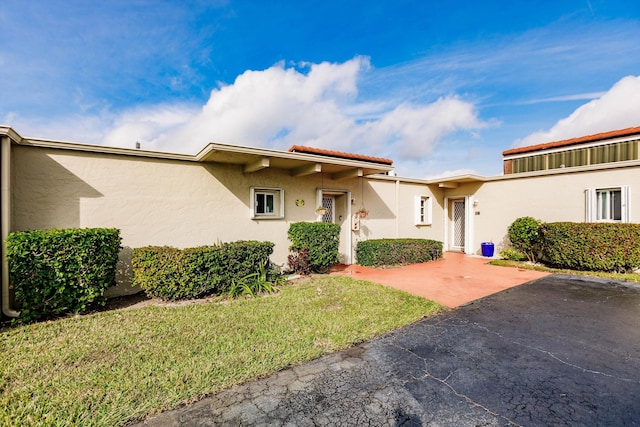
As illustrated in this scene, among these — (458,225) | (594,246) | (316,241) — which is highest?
(458,225)

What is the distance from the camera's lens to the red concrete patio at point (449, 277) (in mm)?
5707

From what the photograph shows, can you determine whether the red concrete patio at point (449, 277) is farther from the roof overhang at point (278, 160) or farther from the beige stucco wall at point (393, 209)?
the roof overhang at point (278, 160)

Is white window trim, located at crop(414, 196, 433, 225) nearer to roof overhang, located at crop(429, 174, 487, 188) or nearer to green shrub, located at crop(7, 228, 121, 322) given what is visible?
roof overhang, located at crop(429, 174, 487, 188)

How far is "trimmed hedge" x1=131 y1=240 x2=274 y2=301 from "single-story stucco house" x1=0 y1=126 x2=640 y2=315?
0.84m

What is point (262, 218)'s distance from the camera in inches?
287

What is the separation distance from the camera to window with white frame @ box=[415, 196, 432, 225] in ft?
35.9

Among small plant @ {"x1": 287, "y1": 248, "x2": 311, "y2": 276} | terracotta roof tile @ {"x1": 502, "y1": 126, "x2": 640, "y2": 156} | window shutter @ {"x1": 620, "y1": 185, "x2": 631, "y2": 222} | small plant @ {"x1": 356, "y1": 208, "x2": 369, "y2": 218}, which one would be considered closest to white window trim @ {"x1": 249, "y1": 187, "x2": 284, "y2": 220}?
small plant @ {"x1": 287, "y1": 248, "x2": 311, "y2": 276}

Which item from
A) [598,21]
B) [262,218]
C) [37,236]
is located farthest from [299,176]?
[598,21]

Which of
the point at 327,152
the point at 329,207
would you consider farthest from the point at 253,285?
the point at 327,152

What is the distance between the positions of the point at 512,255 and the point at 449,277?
4189 mm

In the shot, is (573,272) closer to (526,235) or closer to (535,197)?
(526,235)

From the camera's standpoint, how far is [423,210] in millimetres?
11344

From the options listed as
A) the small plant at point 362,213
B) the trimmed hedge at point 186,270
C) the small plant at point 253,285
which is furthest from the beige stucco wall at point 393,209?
the trimmed hedge at point 186,270

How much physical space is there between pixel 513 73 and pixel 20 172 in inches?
488
